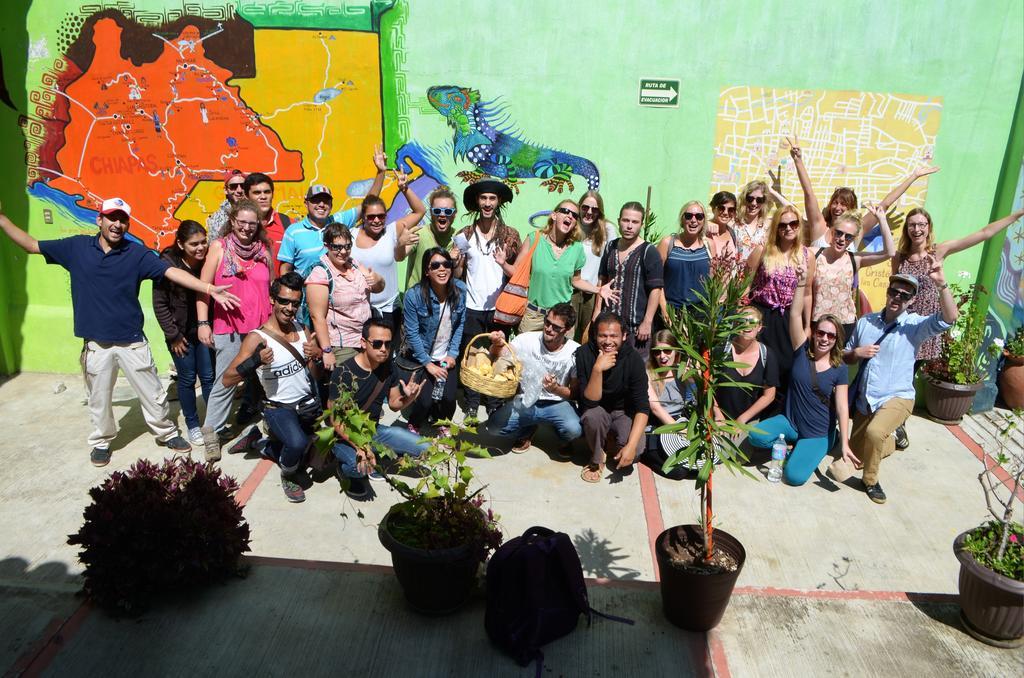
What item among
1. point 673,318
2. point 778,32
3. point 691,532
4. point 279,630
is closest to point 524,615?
point 691,532

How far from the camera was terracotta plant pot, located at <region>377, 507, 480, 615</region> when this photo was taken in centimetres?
381

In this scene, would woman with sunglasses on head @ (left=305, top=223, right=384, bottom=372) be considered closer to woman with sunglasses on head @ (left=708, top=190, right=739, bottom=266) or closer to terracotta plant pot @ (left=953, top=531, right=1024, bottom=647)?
woman with sunglasses on head @ (left=708, top=190, right=739, bottom=266)

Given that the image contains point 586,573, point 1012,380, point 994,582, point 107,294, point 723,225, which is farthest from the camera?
point 1012,380

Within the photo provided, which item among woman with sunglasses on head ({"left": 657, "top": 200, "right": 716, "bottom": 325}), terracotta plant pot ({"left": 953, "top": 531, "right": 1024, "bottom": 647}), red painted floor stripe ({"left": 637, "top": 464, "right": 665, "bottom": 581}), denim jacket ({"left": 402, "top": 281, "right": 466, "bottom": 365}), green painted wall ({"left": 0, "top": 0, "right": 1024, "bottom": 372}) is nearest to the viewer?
terracotta plant pot ({"left": 953, "top": 531, "right": 1024, "bottom": 647})

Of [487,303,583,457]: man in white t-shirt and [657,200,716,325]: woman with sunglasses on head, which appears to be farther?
[657,200,716,325]: woman with sunglasses on head

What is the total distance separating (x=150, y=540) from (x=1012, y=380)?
A: 7.97 m

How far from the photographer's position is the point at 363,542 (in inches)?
193

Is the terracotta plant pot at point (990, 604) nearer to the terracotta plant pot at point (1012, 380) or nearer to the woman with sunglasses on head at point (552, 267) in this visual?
the woman with sunglasses on head at point (552, 267)

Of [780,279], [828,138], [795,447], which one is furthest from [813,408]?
[828,138]

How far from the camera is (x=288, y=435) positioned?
5.29 metres

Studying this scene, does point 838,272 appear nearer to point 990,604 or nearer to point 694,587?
point 990,604

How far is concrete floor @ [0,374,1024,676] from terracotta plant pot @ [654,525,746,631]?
0.10 meters

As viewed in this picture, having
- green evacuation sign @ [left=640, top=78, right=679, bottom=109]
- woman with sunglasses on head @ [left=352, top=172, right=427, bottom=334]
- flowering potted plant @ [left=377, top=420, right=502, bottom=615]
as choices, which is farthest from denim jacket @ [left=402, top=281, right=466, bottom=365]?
green evacuation sign @ [left=640, top=78, right=679, bottom=109]

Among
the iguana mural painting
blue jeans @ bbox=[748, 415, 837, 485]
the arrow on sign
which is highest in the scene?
the arrow on sign
